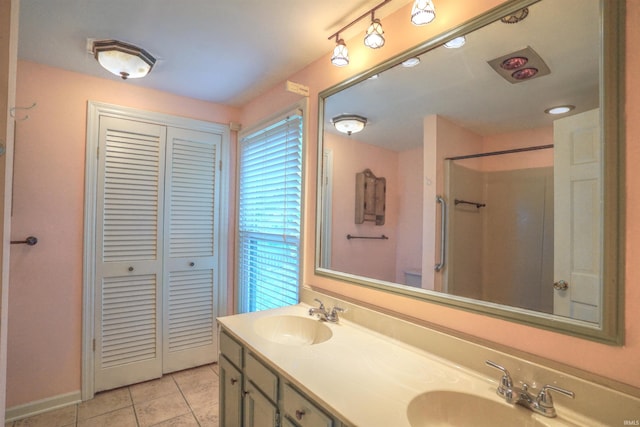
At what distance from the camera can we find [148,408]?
84.4 inches

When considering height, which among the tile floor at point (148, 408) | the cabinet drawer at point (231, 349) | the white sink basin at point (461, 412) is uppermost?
the white sink basin at point (461, 412)

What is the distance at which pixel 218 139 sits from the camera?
9.29ft

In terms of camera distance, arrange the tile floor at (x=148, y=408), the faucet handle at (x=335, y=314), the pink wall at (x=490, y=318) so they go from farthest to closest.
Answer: the tile floor at (x=148, y=408)
the faucet handle at (x=335, y=314)
the pink wall at (x=490, y=318)

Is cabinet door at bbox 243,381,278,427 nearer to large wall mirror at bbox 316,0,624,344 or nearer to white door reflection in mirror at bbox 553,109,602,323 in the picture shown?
large wall mirror at bbox 316,0,624,344

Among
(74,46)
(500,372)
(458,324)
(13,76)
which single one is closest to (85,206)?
(74,46)

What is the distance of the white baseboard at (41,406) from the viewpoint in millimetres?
2004

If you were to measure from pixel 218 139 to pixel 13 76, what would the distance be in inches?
66.0

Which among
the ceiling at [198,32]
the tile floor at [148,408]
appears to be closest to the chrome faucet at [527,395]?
the ceiling at [198,32]

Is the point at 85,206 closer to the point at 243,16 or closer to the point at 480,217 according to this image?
the point at 243,16

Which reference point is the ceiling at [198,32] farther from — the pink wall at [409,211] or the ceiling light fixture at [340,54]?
the pink wall at [409,211]

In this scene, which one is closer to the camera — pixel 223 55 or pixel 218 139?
pixel 223 55

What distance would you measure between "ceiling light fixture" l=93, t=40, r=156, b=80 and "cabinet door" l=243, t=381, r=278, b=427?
196cm

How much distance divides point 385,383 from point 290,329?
81cm

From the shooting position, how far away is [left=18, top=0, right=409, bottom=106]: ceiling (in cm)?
149
